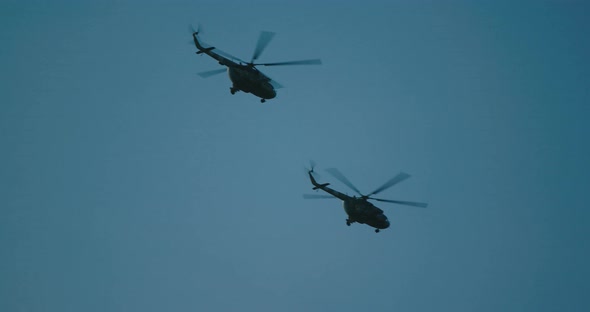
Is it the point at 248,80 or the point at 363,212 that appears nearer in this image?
the point at 248,80

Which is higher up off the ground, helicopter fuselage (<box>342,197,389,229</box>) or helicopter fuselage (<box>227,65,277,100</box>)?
helicopter fuselage (<box>227,65,277,100</box>)

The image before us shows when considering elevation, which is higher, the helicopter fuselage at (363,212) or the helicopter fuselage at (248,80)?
the helicopter fuselage at (248,80)

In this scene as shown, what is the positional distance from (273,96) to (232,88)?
344 centimetres

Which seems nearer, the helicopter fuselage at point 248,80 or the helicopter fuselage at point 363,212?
the helicopter fuselage at point 248,80

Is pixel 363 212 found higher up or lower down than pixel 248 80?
lower down

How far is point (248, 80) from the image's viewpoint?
3606cm

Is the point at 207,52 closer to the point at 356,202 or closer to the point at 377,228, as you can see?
the point at 356,202

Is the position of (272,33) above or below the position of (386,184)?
above

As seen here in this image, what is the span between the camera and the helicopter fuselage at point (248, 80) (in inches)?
1405

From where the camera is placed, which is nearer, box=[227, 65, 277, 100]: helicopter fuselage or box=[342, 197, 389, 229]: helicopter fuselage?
box=[227, 65, 277, 100]: helicopter fuselage

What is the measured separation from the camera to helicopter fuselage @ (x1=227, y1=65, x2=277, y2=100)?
117ft

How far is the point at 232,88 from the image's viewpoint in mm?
36688

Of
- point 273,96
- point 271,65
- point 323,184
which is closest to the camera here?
point 271,65

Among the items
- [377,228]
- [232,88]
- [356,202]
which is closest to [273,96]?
[232,88]
